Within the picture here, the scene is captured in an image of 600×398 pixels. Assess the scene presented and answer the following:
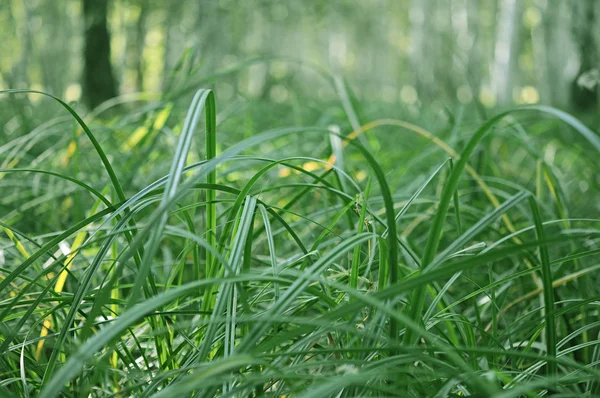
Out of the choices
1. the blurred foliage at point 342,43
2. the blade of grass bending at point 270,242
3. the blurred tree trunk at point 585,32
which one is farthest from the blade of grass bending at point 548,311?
the blurred tree trunk at point 585,32

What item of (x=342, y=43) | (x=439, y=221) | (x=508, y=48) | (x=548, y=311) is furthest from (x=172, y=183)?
(x=342, y=43)

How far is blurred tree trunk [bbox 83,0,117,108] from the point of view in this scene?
6.07 meters

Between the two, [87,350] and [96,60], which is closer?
[87,350]

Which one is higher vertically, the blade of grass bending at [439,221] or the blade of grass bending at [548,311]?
the blade of grass bending at [439,221]

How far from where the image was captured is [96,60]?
6.15 meters

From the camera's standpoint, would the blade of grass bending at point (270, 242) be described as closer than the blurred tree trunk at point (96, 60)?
Yes

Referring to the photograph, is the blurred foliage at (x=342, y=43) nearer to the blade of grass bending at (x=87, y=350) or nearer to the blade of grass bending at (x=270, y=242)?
the blade of grass bending at (x=270, y=242)

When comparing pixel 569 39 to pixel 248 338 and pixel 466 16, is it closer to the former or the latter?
pixel 248 338

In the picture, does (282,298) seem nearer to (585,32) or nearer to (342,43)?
(585,32)

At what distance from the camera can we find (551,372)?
0.51 metres

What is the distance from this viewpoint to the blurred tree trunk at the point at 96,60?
6.07 meters

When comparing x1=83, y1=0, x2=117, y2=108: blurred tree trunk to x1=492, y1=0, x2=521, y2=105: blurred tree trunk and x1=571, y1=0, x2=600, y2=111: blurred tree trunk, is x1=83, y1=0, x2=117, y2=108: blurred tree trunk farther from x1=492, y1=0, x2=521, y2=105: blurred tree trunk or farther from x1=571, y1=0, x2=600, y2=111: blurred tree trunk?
x1=571, y1=0, x2=600, y2=111: blurred tree trunk

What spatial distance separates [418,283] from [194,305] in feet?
1.44

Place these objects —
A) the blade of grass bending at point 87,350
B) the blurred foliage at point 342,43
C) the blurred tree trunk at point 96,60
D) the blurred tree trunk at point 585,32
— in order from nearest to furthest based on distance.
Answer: the blade of grass bending at point 87,350 → the blurred tree trunk at point 585,32 → the blurred foliage at point 342,43 → the blurred tree trunk at point 96,60
